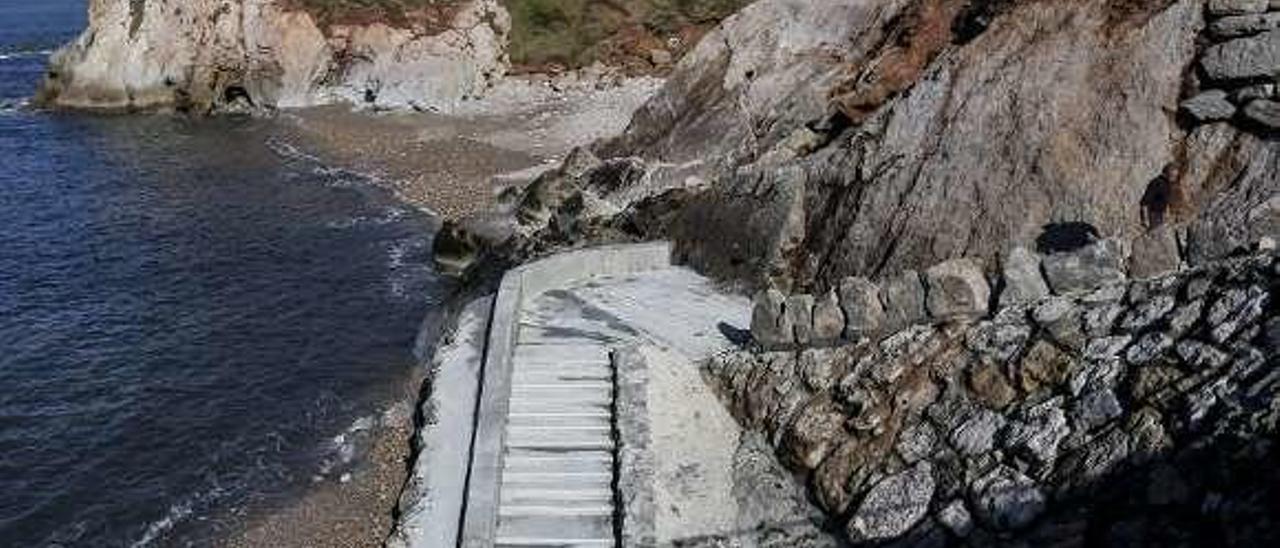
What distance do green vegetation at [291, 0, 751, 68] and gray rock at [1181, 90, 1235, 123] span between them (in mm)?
49210

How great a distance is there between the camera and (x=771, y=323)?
20.7m

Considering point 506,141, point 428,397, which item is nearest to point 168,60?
point 506,141

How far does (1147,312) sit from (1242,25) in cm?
817

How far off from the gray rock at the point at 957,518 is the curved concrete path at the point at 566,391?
4.39m

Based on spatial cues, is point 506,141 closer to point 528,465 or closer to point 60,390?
point 60,390

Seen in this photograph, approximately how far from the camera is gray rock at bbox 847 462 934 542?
15.8 metres

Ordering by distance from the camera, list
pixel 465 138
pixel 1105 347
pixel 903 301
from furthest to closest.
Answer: pixel 465 138
pixel 903 301
pixel 1105 347

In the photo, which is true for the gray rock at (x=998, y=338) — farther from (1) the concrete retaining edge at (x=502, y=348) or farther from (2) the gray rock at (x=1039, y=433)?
(1) the concrete retaining edge at (x=502, y=348)

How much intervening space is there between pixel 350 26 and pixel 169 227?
25.0m

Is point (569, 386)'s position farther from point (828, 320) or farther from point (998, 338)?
point (998, 338)

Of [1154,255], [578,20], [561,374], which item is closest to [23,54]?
[578,20]

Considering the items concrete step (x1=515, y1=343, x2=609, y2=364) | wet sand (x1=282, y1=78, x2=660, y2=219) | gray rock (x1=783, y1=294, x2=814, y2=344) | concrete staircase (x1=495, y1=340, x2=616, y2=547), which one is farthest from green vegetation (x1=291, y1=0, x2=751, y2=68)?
gray rock (x1=783, y1=294, x2=814, y2=344)

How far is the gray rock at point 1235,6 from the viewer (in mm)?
21141

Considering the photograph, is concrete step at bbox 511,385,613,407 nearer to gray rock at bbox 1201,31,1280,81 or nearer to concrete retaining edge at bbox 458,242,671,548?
concrete retaining edge at bbox 458,242,671,548
